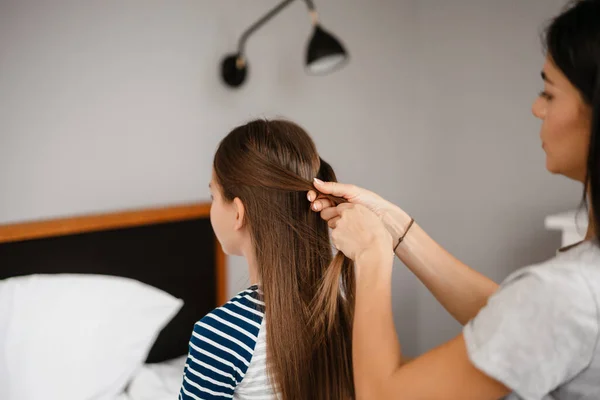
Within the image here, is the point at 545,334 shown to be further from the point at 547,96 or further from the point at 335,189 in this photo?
the point at 335,189

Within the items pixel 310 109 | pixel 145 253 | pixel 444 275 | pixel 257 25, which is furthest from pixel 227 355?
pixel 310 109

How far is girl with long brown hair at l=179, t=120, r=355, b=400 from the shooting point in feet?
3.21

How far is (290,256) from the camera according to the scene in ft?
3.45

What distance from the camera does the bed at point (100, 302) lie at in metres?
1.39

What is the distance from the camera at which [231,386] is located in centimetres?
98

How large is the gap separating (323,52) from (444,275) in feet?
3.29

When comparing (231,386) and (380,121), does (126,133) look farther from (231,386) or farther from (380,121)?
(380,121)

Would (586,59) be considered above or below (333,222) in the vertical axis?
above

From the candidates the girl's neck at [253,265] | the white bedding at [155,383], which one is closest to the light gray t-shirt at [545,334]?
the girl's neck at [253,265]

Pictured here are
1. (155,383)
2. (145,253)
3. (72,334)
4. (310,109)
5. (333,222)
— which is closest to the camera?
(333,222)

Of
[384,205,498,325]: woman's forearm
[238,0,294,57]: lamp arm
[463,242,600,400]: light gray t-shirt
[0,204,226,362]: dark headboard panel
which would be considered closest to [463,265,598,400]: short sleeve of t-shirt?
[463,242,600,400]: light gray t-shirt

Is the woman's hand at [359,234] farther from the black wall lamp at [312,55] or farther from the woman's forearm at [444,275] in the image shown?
the black wall lamp at [312,55]

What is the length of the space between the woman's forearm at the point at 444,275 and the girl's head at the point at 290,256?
0.12 metres

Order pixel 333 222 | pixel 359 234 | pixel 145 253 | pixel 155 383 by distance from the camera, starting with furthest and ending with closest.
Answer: pixel 145 253 < pixel 155 383 < pixel 333 222 < pixel 359 234
